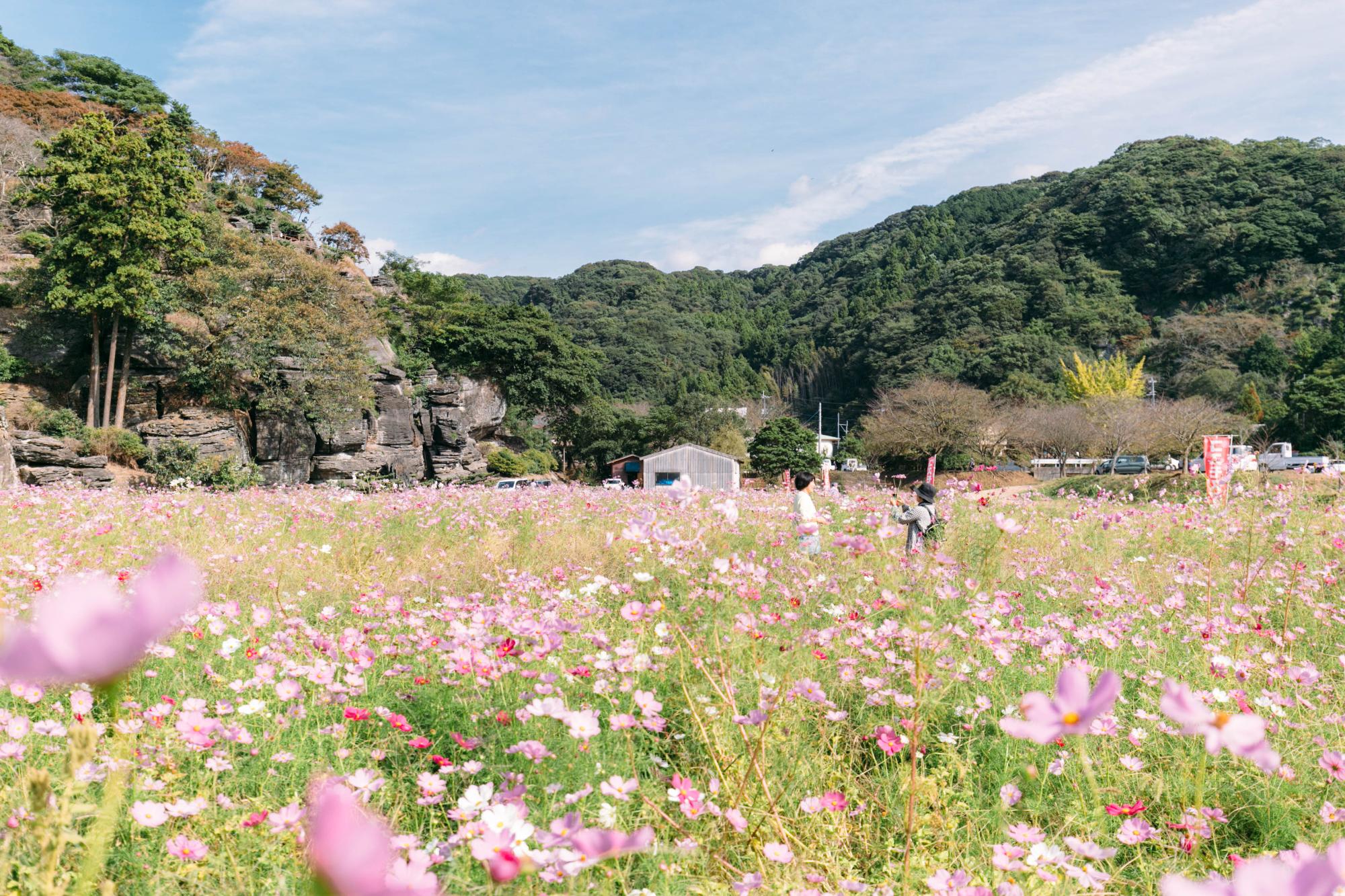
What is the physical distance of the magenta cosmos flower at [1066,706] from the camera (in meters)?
0.59

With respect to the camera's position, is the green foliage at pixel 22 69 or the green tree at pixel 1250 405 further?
the green tree at pixel 1250 405

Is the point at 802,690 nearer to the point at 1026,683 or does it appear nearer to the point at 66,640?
the point at 1026,683

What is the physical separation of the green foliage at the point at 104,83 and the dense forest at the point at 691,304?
0.09 meters

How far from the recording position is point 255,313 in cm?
1936

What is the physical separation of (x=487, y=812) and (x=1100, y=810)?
1.57 m

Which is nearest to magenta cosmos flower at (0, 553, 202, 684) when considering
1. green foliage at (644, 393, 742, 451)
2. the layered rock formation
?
the layered rock formation

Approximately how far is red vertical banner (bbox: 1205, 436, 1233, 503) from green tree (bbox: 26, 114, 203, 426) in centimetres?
2049

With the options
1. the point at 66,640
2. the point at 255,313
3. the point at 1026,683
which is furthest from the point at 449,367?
the point at 66,640

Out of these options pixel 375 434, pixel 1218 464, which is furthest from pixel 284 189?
pixel 1218 464

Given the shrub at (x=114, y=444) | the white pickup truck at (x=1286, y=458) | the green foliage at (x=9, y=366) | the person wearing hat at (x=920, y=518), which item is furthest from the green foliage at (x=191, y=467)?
the white pickup truck at (x=1286, y=458)

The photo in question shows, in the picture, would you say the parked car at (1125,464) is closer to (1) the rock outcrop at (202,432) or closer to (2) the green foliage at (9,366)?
(1) the rock outcrop at (202,432)

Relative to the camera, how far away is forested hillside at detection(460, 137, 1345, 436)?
4069 centimetres

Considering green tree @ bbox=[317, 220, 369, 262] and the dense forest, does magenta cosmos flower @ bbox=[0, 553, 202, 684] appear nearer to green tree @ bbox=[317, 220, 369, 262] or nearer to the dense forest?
the dense forest

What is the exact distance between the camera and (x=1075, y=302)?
1906 inches
